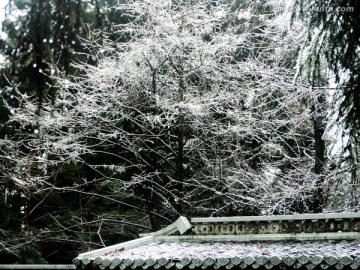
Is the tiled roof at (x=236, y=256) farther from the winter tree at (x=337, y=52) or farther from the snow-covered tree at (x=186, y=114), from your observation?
the snow-covered tree at (x=186, y=114)

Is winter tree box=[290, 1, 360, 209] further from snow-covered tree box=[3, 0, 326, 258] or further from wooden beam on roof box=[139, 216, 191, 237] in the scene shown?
snow-covered tree box=[3, 0, 326, 258]

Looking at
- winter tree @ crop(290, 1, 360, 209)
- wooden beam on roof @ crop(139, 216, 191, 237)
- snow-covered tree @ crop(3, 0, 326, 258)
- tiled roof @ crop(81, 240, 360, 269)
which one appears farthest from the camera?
snow-covered tree @ crop(3, 0, 326, 258)

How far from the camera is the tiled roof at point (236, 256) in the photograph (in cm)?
643

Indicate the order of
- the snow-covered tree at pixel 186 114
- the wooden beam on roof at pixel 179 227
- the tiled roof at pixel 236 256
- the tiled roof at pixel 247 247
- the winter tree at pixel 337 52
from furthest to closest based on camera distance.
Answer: the snow-covered tree at pixel 186 114 → the wooden beam on roof at pixel 179 227 → the tiled roof at pixel 247 247 → the tiled roof at pixel 236 256 → the winter tree at pixel 337 52

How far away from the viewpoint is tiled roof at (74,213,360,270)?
21.8 feet

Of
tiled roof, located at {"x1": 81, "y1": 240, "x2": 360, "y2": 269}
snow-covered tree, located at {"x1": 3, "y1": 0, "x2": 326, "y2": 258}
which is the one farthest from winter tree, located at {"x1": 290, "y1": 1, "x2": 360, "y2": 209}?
snow-covered tree, located at {"x1": 3, "y1": 0, "x2": 326, "y2": 258}

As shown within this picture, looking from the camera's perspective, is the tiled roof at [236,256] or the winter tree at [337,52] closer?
the winter tree at [337,52]

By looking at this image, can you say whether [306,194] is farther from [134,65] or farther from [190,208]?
[134,65]

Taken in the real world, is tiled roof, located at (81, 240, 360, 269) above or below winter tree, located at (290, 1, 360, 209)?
below

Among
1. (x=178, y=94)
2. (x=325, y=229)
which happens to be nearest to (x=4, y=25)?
(x=178, y=94)

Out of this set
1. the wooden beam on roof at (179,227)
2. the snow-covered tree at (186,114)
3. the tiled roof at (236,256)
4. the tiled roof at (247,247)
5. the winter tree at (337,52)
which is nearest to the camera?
the winter tree at (337,52)

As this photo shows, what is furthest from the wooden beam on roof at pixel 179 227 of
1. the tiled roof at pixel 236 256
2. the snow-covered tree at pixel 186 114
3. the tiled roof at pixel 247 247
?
the snow-covered tree at pixel 186 114

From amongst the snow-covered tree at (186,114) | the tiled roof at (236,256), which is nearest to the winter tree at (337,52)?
the tiled roof at (236,256)

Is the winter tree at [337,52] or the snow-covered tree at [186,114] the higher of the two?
the winter tree at [337,52]
